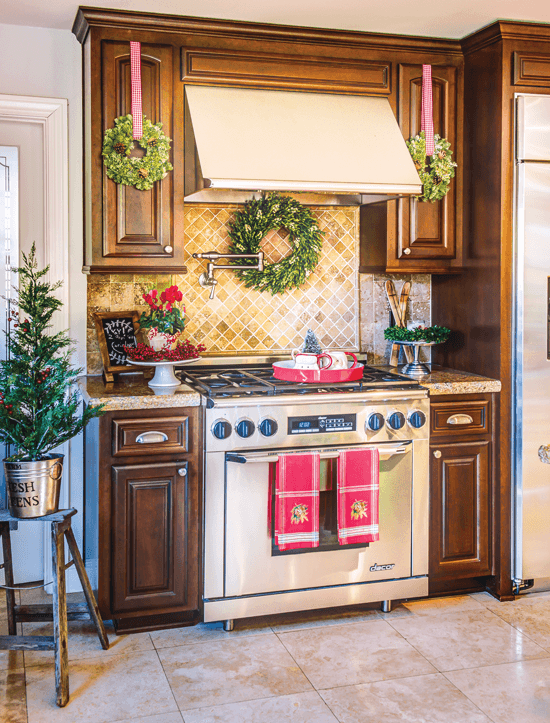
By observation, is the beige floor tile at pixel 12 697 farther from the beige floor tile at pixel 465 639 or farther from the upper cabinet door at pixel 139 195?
the upper cabinet door at pixel 139 195

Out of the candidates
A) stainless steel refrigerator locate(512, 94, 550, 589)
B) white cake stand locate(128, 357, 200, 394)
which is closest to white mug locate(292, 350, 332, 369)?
white cake stand locate(128, 357, 200, 394)

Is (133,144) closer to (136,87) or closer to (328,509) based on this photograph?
(136,87)

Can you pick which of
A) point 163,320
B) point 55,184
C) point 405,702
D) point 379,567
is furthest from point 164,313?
point 405,702

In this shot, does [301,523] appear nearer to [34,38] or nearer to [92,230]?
[92,230]

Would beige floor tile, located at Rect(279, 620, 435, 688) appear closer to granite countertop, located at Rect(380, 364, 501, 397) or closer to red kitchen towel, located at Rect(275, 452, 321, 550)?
red kitchen towel, located at Rect(275, 452, 321, 550)

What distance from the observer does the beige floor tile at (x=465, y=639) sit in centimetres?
287

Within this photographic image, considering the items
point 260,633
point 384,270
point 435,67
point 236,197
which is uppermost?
point 435,67

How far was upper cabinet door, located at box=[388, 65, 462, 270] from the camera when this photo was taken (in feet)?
11.7

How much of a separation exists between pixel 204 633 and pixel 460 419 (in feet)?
4.79

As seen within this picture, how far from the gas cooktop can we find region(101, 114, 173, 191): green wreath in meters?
0.90

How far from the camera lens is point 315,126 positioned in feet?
10.9

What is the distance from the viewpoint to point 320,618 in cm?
325

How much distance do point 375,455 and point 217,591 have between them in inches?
34.0

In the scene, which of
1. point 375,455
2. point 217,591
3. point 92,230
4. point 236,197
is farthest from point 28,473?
point 236,197
